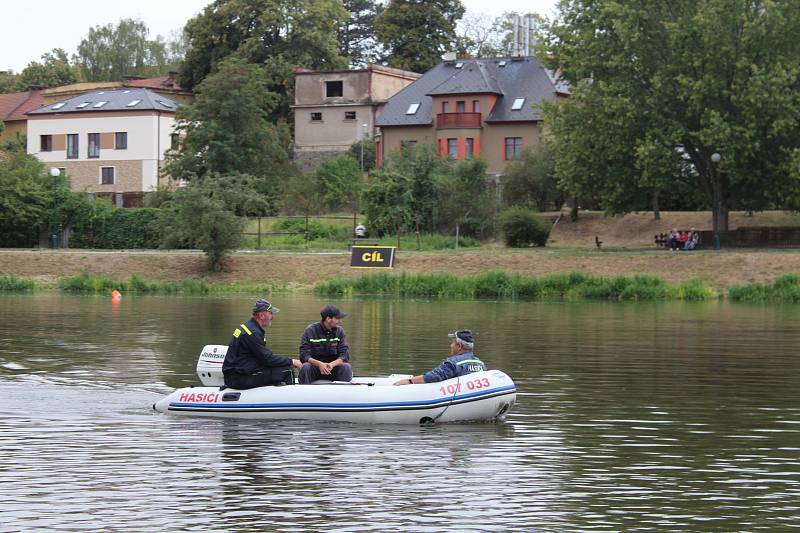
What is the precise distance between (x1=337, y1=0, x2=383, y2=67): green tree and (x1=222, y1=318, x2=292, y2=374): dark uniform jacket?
108 meters

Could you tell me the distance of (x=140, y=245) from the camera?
7456cm

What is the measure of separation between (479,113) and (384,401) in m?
73.9

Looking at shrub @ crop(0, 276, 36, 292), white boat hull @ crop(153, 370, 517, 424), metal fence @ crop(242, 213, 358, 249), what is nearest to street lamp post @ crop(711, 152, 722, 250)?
metal fence @ crop(242, 213, 358, 249)

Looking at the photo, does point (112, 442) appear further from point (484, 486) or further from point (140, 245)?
point (140, 245)

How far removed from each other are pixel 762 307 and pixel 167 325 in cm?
2253

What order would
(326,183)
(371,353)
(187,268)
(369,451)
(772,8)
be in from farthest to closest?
(326,183) → (187,268) → (772,8) → (371,353) → (369,451)

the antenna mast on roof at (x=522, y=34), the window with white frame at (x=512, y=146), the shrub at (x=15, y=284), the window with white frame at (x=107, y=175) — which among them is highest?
the antenna mast on roof at (x=522, y=34)

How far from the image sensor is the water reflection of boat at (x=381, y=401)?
64.5 feet

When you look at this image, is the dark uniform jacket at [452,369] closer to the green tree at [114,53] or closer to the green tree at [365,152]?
the green tree at [365,152]

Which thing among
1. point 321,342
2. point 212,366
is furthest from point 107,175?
point 321,342

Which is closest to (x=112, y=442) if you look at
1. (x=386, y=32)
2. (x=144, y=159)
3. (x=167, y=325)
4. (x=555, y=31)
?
(x=167, y=325)

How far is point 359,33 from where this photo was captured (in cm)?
13025

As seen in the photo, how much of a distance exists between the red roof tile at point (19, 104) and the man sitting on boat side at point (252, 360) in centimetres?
9759

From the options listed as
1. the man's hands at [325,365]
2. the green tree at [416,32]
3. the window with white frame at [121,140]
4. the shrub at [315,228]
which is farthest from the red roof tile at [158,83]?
the man's hands at [325,365]
